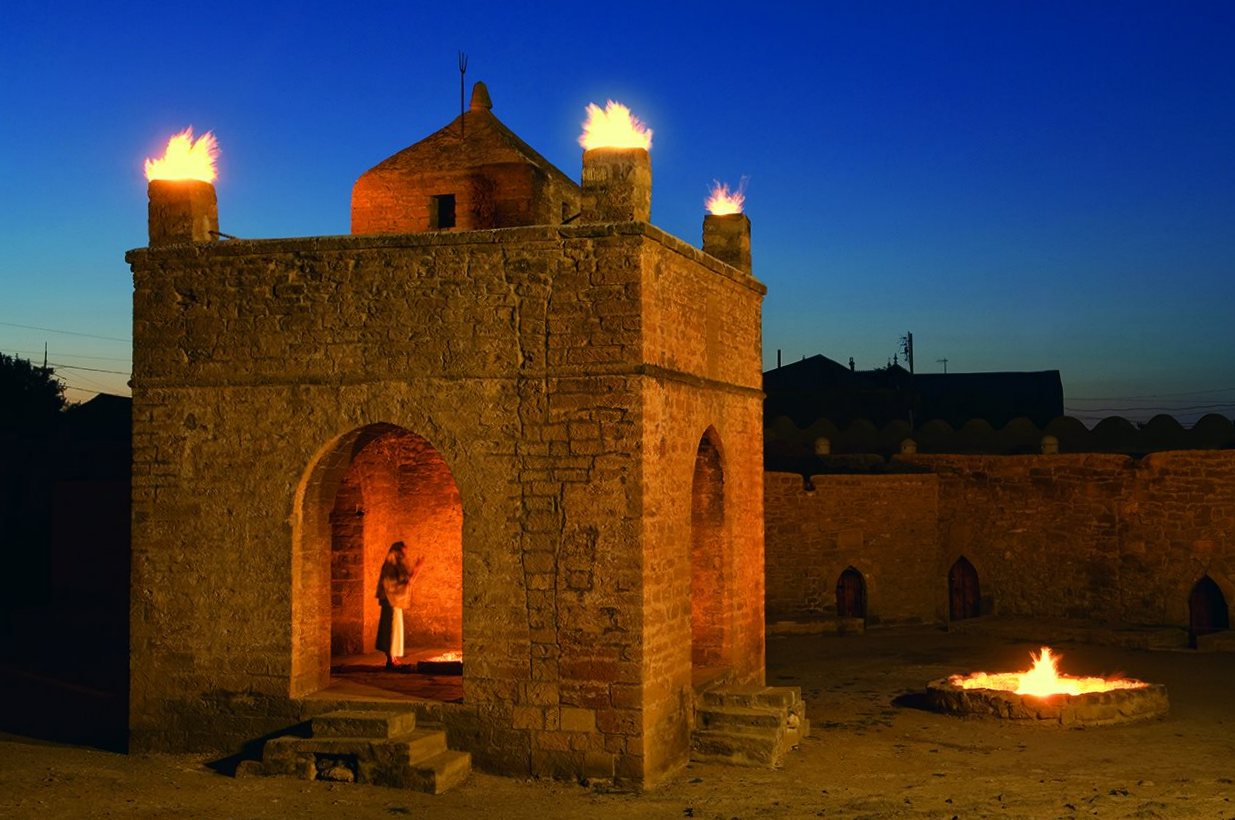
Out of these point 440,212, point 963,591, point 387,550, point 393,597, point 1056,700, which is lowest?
point 1056,700

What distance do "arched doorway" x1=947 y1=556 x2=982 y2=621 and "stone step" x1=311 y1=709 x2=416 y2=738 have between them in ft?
43.5

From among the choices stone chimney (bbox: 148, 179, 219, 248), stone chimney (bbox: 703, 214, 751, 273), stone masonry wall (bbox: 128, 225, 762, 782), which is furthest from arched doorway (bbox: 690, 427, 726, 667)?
stone chimney (bbox: 148, 179, 219, 248)

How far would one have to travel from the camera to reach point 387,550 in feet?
49.4

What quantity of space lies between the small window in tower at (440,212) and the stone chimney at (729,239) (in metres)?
2.66

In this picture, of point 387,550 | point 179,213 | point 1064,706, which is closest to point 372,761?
point 387,550

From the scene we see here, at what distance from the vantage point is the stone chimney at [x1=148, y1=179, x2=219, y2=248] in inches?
467

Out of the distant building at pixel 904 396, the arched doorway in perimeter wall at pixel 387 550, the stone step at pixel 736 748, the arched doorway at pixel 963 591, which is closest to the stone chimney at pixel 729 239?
the arched doorway in perimeter wall at pixel 387 550

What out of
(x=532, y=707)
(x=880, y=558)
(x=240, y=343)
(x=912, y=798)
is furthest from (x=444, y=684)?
(x=880, y=558)

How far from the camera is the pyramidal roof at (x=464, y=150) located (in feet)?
43.2

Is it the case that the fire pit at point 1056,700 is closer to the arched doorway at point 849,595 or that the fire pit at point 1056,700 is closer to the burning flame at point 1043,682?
the burning flame at point 1043,682

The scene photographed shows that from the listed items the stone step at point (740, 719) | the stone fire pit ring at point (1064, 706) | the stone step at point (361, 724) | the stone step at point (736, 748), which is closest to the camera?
the stone step at point (361, 724)

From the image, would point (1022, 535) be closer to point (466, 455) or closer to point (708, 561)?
point (708, 561)

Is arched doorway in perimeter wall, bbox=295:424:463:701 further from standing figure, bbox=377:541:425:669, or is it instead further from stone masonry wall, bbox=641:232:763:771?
stone masonry wall, bbox=641:232:763:771

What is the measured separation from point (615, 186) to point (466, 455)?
2456mm
